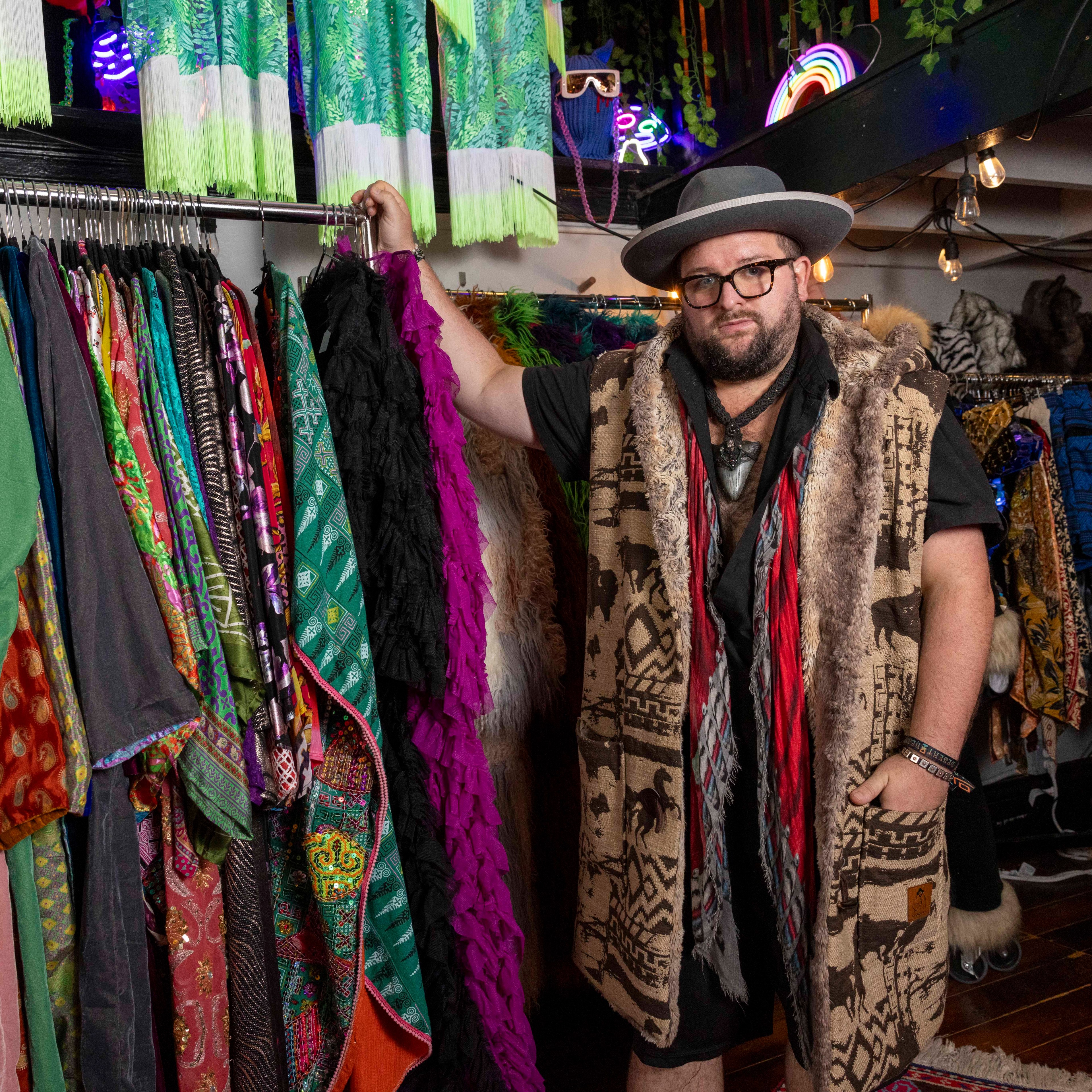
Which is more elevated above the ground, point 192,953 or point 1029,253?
point 1029,253

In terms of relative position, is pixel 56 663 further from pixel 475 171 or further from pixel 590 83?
pixel 590 83

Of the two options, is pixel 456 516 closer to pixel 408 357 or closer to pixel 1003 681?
pixel 408 357

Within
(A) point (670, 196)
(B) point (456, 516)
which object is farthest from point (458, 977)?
(A) point (670, 196)

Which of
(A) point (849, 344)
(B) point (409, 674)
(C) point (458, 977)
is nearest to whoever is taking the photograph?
(B) point (409, 674)

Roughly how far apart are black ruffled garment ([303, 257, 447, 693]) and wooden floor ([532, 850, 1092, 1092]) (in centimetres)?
140

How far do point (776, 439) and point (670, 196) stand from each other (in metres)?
1.43

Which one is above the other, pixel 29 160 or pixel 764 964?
pixel 29 160

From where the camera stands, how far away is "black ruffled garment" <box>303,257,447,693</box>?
1465mm

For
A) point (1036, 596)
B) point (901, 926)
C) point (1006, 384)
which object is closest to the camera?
point (901, 926)

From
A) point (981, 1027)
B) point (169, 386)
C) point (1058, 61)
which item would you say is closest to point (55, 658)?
point (169, 386)

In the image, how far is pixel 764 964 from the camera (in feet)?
5.82

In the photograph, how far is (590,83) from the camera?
2.58m

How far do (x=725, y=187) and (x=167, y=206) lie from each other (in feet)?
3.15

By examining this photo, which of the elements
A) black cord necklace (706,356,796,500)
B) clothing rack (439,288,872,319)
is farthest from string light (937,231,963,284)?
black cord necklace (706,356,796,500)
